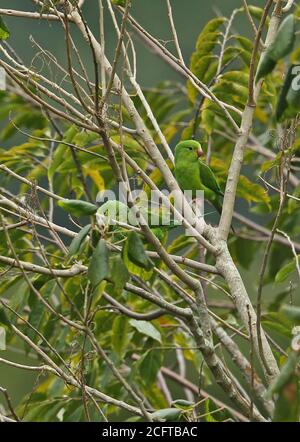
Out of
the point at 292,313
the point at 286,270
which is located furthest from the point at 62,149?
the point at 292,313

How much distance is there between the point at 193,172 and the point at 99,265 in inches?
101

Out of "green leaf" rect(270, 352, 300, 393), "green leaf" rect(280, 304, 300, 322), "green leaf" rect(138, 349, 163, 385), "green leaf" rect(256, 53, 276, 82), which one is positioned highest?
"green leaf" rect(256, 53, 276, 82)

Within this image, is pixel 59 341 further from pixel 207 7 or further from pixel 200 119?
pixel 207 7

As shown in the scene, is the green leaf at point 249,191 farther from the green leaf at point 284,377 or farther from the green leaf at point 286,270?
the green leaf at point 284,377

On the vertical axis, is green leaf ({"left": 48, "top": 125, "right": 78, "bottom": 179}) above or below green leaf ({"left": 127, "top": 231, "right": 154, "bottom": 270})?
below

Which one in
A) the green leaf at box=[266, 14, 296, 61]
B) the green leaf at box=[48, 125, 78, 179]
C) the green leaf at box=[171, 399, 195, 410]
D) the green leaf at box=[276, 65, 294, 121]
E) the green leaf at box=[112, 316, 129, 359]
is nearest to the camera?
the green leaf at box=[266, 14, 296, 61]

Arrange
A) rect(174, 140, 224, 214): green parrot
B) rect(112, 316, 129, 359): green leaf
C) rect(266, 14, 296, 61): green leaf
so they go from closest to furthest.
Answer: rect(266, 14, 296, 61): green leaf
rect(112, 316, 129, 359): green leaf
rect(174, 140, 224, 214): green parrot

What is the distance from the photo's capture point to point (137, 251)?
2455 mm

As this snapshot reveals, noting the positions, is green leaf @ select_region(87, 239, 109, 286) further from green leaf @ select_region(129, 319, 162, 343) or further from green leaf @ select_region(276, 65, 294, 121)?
green leaf @ select_region(129, 319, 162, 343)

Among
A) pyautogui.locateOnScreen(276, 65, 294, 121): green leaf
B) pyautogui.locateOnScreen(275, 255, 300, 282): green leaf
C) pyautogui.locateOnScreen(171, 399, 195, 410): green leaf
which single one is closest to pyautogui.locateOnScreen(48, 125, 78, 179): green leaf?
pyautogui.locateOnScreen(275, 255, 300, 282): green leaf

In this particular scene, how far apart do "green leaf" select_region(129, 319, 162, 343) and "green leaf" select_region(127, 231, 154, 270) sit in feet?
5.29

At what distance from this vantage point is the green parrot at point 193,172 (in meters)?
4.82

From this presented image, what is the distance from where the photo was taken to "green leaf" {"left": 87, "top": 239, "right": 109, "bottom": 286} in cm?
240
